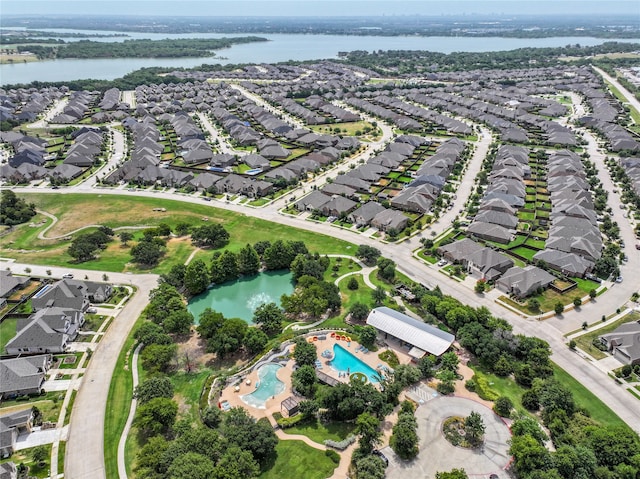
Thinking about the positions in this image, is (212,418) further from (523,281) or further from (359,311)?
(523,281)

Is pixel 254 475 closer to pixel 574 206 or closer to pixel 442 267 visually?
pixel 442 267

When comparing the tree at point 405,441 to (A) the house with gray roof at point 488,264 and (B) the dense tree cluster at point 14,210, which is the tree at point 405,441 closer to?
(A) the house with gray roof at point 488,264

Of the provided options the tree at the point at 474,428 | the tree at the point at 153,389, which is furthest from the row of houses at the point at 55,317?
the tree at the point at 474,428

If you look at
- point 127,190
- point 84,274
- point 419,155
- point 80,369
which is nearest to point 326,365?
point 80,369

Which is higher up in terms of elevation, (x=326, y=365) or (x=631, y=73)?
(x=631, y=73)

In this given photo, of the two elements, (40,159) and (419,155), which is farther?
(419,155)

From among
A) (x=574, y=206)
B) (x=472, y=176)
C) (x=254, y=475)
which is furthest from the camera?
Result: (x=472, y=176)

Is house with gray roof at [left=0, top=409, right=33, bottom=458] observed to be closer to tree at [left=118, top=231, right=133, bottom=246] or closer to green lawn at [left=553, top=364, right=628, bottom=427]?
tree at [left=118, top=231, right=133, bottom=246]
